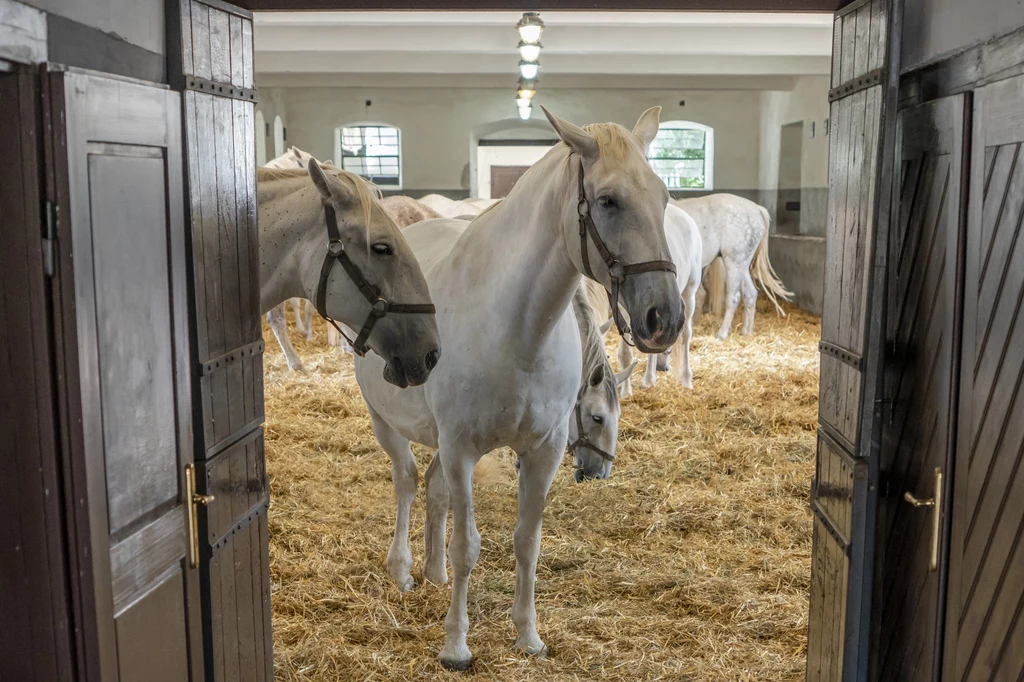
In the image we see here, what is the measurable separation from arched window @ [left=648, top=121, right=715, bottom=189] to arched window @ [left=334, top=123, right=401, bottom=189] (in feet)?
13.8

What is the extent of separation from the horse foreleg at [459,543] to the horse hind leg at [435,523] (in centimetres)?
38

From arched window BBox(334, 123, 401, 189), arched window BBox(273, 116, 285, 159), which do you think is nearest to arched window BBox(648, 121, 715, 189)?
arched window BBox(334, 123, 401, 189)

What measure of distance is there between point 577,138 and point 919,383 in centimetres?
100

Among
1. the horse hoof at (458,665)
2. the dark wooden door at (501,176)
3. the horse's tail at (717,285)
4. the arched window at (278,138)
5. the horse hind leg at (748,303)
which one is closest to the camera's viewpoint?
the horse hoof at (458,665)

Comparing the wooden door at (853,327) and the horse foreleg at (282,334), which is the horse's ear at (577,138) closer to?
the wooden door at (853,327)

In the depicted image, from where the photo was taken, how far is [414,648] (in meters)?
3.04

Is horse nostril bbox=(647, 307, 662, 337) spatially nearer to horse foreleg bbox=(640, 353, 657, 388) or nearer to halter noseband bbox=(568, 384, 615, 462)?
halter noseband bbox=(568, 384, 615, 462)

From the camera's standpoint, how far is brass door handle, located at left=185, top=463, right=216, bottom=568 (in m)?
2.03

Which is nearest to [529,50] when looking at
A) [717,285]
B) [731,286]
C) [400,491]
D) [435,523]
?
[731,286]

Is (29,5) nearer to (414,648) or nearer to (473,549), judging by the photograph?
(473,549)

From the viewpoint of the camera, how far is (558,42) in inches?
412

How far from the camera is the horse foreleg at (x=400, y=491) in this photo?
11.6ft

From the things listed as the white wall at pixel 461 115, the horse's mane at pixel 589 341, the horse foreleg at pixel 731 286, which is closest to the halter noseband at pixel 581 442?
the horse's mane at pixel 589 341

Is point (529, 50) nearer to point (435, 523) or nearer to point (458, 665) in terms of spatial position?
point (435, 523)
